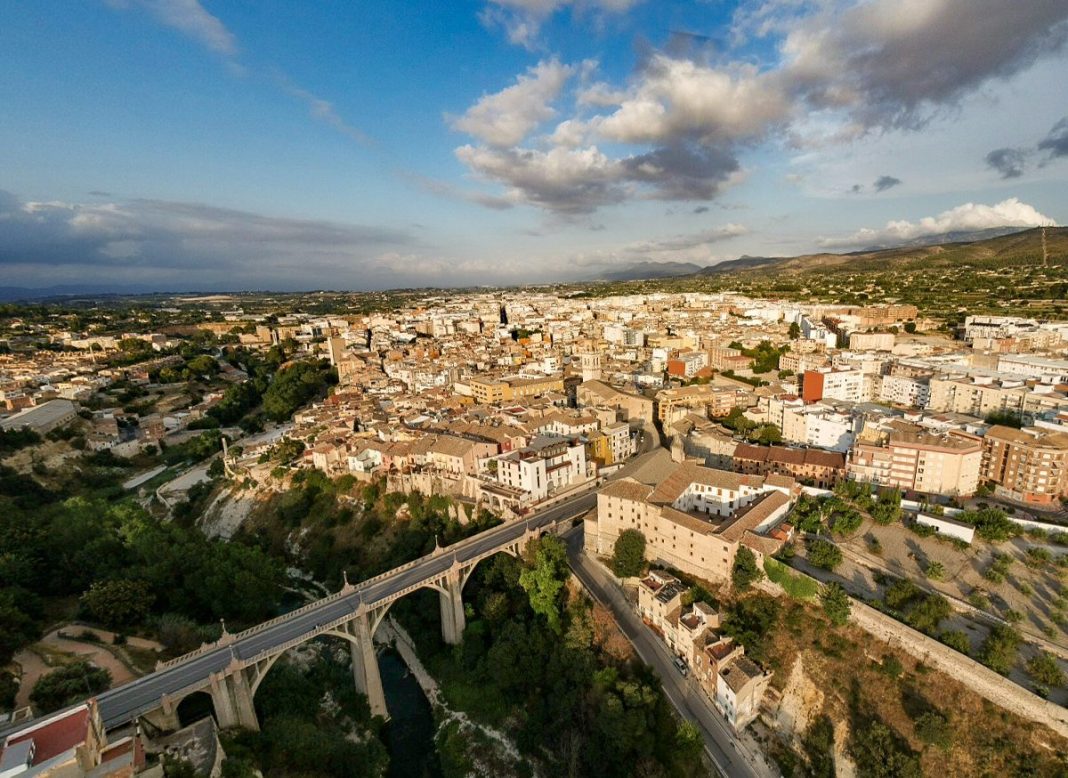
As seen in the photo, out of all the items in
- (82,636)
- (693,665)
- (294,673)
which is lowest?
(294,673)

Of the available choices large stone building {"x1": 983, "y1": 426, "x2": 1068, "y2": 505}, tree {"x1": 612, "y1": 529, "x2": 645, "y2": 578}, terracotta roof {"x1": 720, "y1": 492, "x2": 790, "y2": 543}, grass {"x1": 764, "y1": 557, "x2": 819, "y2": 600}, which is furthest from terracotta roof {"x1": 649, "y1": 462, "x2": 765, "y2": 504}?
large stone building {"x1": 983, "y1": 426, "x2": 1068, "y2": 505}

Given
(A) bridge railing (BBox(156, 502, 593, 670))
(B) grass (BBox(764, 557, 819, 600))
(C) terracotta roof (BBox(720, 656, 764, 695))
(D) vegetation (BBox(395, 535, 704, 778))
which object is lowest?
(D) vegetation (BBox(395, 535, 704, 778))

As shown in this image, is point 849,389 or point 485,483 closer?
point 485,483

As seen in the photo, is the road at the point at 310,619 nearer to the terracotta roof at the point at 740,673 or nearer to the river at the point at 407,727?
the river at the point at 407,727

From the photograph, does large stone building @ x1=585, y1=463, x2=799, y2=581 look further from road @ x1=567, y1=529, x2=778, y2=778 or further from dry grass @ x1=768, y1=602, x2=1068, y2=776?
dry grass @ x1=768, y1=602, x2=1068, y2=776

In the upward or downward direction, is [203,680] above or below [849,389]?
below

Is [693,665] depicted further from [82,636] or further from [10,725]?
[82,636]

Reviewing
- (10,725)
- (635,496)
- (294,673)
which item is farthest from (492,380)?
(10,725)
